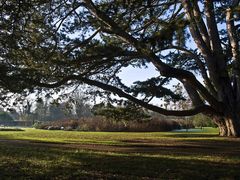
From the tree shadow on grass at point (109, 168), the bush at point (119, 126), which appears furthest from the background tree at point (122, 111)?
the bush at point (119, 126)

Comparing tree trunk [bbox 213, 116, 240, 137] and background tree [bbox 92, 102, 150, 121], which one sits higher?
background tree [bbox 92, 102, 150, 121]

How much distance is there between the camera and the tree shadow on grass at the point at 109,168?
7988 millimetres

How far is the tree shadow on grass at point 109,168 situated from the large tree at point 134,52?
2827mm

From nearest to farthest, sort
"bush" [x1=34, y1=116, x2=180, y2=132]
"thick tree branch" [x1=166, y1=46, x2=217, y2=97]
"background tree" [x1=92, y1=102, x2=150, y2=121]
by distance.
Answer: "thick tree branch" [x1=166, y1=46, x2=217, y2=97], "background tree" [x1=92, y1=102, x2=150, y2=121], "bush" [x1=34, y1=116, x2=180, y2=132]

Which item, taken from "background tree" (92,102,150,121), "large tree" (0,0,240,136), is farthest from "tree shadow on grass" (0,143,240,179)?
"background tree" (92,102,150,121)

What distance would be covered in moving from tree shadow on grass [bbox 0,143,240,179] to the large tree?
2.83m

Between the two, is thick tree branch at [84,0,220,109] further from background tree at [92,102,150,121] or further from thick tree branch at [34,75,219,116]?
background tree at [92,102,150,121]

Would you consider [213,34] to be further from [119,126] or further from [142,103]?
[119,126]

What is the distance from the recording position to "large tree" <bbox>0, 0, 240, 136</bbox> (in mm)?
13797

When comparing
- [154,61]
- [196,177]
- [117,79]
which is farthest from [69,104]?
[196,177]

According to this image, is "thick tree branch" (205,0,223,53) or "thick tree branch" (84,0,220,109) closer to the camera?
"thick tree branch" (84,0,220,109)

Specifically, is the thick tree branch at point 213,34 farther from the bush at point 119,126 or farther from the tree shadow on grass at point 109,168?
the bush at point 119,126

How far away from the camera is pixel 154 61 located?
15445mm

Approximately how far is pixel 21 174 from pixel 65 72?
9.43 meters
